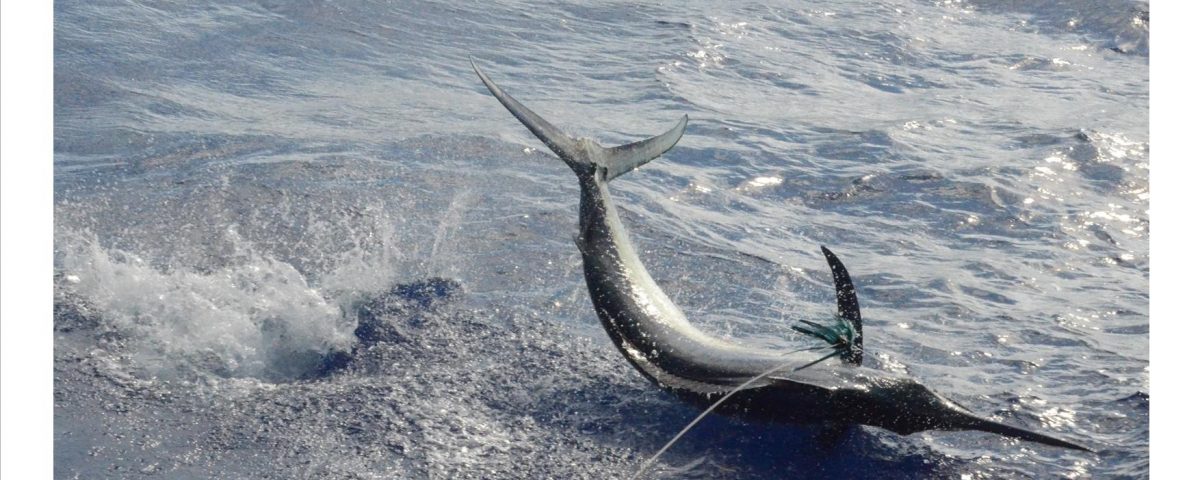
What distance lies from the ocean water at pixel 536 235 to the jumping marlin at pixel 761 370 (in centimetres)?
22

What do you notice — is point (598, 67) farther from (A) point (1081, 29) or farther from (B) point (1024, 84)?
(A) point (1081, 29)

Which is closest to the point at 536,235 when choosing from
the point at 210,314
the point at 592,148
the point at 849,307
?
the point at 592,148

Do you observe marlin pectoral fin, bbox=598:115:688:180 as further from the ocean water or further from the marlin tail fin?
the ocean water

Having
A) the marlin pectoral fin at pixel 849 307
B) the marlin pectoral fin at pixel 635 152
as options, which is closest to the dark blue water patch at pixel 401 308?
the marlin pectoral fin at pixel 635 152

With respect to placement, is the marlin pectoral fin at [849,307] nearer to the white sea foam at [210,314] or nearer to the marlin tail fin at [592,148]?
the marlin tail fin at [592,148]

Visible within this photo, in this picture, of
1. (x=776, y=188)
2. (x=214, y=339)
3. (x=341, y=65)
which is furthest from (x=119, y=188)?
(x=776, y=188)

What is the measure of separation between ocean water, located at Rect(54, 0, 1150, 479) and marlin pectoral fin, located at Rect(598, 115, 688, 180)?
795 millimetres

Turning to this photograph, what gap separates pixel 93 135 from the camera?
366 inches

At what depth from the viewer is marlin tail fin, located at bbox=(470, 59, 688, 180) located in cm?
673

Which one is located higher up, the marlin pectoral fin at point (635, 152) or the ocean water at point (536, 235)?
the marlin pectoral fin at point (635, 152)

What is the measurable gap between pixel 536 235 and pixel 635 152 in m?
1.25

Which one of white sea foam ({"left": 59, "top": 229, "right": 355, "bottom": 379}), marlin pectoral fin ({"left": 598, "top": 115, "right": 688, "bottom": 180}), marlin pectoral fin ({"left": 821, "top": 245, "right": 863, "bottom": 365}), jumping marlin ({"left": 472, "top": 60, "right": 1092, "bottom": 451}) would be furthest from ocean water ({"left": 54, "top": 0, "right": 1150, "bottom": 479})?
marlin pectoral fin ({"left": 598, "top": 115, "right": 688, "bottom": 180})

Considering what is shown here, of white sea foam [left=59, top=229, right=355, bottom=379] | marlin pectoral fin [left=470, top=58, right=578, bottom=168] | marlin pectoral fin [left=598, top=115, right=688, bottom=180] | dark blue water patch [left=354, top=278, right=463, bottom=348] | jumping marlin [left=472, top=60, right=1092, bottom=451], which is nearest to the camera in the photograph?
jumping marlin [left=472, top=60, right=1092, bottom=451]

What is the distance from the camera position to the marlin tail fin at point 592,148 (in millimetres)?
6727
